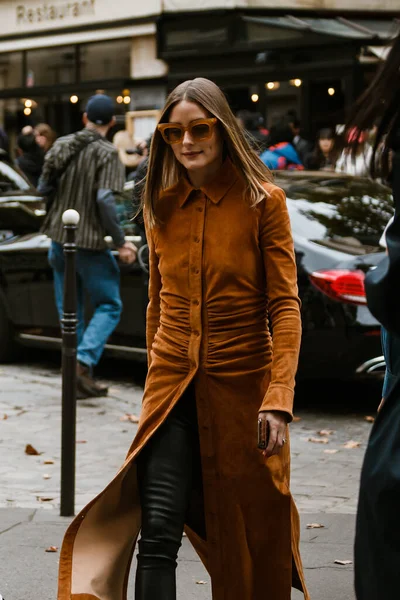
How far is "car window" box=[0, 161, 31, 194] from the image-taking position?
12.0 metres

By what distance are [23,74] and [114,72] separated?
296 cm

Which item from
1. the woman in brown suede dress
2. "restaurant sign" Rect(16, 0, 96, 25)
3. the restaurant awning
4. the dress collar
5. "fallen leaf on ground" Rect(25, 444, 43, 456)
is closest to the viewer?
the woman in brown suede dress

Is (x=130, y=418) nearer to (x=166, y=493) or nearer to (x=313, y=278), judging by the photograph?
(x=313, y=278)

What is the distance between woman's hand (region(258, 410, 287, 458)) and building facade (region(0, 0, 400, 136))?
16.3m

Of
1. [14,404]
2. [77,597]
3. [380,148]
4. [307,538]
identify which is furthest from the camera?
[14,404]

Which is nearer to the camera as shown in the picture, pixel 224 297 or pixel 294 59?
pixel 224 297

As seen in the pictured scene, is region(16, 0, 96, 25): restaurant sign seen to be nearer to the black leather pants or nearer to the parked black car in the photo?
the parked black car

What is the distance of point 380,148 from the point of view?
7.94 feet

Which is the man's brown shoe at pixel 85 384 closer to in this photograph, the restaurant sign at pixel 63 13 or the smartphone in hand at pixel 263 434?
the smartphone in hand at pixel 263 434

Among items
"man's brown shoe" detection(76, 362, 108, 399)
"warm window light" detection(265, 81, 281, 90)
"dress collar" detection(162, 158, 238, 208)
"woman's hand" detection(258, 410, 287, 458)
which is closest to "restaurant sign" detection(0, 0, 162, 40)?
"warm window light" detection(265, 81, 281, 90)

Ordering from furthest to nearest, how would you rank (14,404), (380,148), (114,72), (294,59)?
(114,72)
(294,59)
(14,404)
(380,148)

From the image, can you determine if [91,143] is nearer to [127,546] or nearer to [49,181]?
[49,181]

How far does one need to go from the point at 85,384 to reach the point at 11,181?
13.3ft

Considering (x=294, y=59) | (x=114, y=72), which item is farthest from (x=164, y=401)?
(x=114, y=72)
